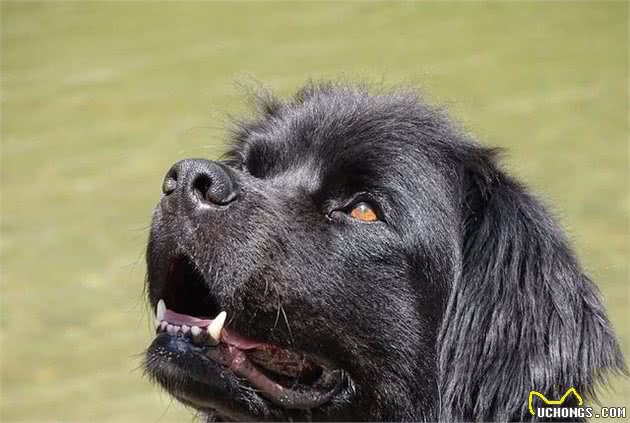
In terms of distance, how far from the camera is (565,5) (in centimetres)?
1700

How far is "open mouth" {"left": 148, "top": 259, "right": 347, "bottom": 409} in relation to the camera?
4083mm

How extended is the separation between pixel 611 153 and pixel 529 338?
24.1ft

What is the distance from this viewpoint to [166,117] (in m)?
12.8

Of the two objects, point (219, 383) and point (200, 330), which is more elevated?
point (200, 330)

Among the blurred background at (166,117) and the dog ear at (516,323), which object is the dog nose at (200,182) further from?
the blurred background at (166,117)

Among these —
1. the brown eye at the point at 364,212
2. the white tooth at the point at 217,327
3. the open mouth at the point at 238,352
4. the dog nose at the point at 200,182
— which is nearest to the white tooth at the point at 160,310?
the open mouth at the point at 238,352

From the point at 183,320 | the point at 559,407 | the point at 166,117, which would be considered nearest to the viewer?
the point at 559,407

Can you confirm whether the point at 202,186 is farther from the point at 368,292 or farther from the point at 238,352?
the point at 368,292

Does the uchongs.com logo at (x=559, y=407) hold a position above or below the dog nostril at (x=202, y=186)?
below

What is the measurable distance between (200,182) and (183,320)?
53 cm

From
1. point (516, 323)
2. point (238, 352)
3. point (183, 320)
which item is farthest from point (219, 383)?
point (516, 323)

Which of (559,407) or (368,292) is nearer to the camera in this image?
(559,407)

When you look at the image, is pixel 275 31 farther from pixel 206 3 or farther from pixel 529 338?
pixel 529 338

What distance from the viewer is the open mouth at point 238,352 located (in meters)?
4.08
